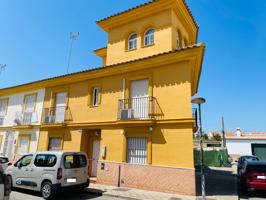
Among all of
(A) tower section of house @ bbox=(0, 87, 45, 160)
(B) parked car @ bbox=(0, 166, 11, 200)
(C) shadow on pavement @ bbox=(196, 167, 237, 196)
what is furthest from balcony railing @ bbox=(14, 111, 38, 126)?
(C) shadow on pavement @ bbox=(196, 167, 237, 196)

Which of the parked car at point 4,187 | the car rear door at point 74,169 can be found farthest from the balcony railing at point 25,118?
the parked car at point 4,187

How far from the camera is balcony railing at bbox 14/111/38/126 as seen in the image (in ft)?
52.5

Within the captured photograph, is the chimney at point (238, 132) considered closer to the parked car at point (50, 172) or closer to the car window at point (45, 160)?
the parked car at point (50, 172)

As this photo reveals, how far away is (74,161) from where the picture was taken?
8906 millimetres

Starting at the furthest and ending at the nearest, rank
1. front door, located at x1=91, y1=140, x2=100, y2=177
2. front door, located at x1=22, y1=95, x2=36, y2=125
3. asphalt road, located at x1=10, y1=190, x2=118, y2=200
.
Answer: front door, located at x1=22, y1=95, x2=36, y2=125, front door, located at x1=91, y1=140, x2=100, y2=177, asphalt road, located at x1=10, y1=190, x2=118, y2=200

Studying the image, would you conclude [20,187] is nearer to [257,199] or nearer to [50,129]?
[50,129]

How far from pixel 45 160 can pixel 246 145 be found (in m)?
29.0

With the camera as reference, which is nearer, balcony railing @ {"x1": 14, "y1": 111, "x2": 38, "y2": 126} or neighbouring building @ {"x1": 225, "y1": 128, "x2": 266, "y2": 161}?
balcony railing @ {"x1": 14, "y1": 111, "x2": 38, "y2": 126}

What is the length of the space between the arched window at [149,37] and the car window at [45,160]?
8834 millimetres

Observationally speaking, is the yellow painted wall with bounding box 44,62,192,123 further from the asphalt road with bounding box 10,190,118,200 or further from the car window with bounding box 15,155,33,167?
the asphalt road with bounding box 10,190,118,200

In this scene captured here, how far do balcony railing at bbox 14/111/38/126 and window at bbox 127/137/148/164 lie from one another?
8.76 metres

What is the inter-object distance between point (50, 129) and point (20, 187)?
19.3ft

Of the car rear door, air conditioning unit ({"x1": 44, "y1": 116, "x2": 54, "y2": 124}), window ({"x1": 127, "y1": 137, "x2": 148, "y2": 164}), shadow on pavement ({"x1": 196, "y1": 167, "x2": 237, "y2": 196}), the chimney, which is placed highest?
the chimney

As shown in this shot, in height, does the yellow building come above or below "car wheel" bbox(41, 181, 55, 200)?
above
